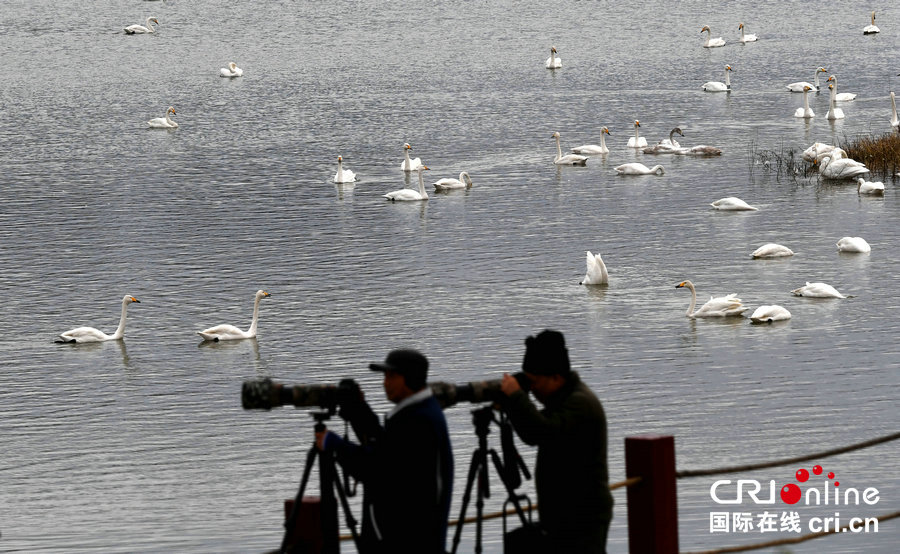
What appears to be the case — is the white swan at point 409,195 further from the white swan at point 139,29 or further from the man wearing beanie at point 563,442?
the white swan at point 139,29

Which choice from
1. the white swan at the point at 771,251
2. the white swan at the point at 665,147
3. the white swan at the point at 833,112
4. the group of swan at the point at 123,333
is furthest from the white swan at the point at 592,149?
the group of swan at the point at 123,333

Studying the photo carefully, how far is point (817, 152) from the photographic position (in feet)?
114

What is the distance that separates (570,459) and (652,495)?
0.57 meters

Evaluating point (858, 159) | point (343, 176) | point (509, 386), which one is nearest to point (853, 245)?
point (858, 159)

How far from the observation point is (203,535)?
12.9 metres

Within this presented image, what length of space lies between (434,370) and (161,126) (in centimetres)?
2905

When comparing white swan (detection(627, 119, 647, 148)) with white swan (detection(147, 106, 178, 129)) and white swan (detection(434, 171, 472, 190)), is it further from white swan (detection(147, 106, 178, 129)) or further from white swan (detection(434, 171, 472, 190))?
white swan (detection(147, 106, 178, 129))

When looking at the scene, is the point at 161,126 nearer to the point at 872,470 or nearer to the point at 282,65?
the point at 282,65

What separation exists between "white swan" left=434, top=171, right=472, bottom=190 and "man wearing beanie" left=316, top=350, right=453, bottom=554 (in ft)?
88.0

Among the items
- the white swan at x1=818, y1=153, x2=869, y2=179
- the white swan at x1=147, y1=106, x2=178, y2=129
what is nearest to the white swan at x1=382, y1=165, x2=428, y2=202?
the white swan at x1=818, y1=153, x2=869, y2=179

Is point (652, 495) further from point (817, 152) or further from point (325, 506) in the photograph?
point (817, 152)

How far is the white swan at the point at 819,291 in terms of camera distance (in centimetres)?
2148

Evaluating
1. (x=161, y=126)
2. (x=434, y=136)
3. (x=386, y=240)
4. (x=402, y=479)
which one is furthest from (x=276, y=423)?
(x=161, y=126)

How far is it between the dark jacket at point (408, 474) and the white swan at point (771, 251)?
62.3 feet
